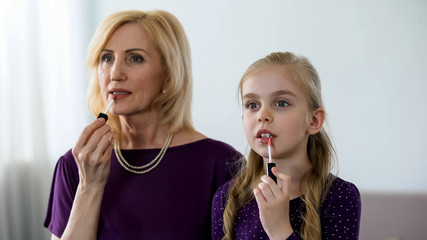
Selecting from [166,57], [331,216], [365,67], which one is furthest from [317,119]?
[365,67]

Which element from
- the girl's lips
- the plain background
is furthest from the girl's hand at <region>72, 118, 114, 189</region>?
the plain background

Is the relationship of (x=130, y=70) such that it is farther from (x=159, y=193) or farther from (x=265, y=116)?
(x=265, y=116)

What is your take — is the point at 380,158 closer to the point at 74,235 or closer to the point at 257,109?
the point at 257,109

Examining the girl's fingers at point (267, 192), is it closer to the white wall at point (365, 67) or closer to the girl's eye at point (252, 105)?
the girl's eye at point (252, 105)

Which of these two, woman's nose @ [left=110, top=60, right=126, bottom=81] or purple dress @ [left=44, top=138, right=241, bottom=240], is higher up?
woman's nose @ [left=110, top=60, right=126, bottom=81]

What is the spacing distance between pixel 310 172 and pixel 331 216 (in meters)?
0.12

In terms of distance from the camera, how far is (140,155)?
1406 mm

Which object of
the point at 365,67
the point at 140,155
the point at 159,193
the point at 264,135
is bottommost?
the point at 159,193

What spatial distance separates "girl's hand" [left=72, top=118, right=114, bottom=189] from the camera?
1.26 meters

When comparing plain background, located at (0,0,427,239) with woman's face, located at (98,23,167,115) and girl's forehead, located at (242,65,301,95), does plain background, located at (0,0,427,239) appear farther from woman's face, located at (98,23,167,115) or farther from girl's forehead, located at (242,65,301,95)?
girl's forehead, located at (242,65,301,95)

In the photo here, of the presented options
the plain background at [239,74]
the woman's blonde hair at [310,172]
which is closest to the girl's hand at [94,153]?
the woman's blonde hair at [310,172]

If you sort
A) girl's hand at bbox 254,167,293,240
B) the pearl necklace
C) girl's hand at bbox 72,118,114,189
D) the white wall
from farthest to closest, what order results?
the white wall, the pearl necklace, girl's hand at bbox 72,118,114,189, girl's hand at bbox 254,167,293,240

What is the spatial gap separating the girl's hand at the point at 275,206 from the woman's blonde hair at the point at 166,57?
21.7 inches

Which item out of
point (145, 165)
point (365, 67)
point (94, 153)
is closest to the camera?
point (94, 153)
